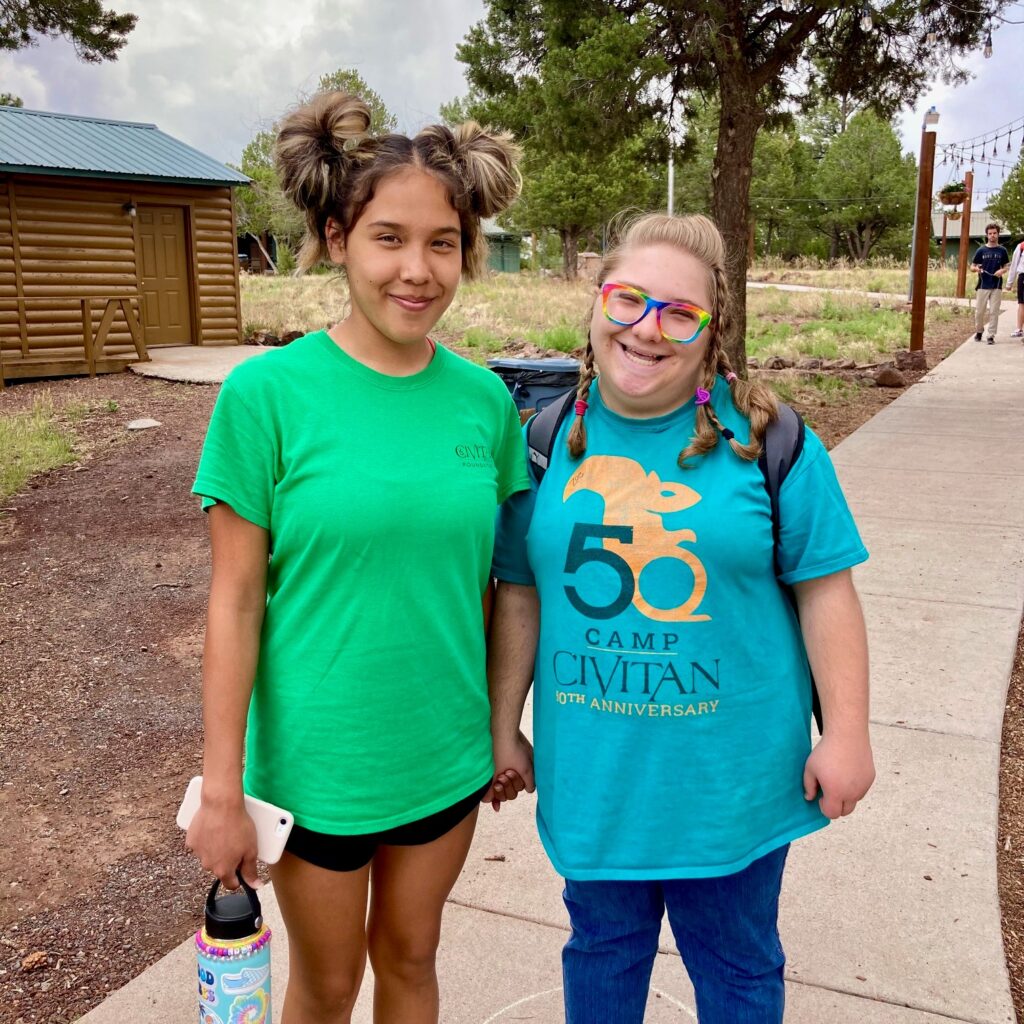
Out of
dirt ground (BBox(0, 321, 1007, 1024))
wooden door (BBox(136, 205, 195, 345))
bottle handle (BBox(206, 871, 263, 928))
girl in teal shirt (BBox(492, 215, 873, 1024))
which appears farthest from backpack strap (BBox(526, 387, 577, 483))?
wooden door (BBox(136, 205, 195, 345))

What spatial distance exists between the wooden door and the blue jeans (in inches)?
614

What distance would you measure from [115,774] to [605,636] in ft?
9.05

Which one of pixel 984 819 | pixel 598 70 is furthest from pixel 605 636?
pixel 598 70

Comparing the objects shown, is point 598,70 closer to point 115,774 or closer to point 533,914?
point 115,774

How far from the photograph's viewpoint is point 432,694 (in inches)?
69.5

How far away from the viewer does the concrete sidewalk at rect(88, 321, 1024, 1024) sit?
250cm

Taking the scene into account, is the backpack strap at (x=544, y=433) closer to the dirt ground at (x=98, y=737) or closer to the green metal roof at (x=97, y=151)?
the dirt ground at (x=98, y=737)

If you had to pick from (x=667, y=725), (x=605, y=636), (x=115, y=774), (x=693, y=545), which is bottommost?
(x=115, y=774)

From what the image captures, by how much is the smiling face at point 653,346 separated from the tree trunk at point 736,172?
8.40m

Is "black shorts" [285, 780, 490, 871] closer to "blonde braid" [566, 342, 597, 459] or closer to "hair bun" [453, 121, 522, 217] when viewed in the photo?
"blonde braid" [566, 342, 597, 459]

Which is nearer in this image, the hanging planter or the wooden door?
the wooden door

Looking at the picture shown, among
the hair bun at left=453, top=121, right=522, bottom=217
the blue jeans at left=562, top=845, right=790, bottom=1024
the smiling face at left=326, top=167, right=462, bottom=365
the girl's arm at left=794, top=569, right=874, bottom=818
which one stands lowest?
the blue jeans at left=562, top=845, right=790, bottom=1024

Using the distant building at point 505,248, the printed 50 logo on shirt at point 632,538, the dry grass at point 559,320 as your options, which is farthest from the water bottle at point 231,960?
the distant building at point 505,248

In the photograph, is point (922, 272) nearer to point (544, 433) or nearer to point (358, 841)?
point (544, 433)
